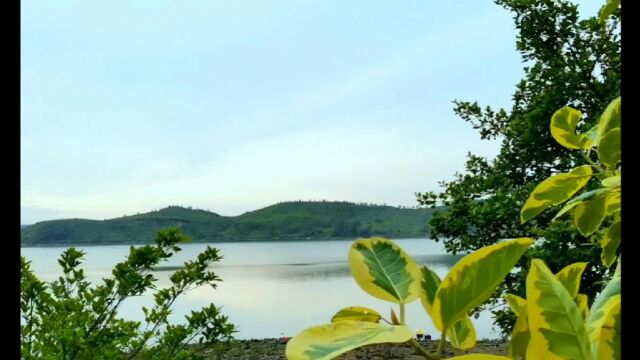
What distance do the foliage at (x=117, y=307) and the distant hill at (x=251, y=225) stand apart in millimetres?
5287

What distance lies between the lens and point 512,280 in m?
4.20

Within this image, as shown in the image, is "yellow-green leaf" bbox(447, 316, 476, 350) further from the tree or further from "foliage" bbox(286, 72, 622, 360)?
the tree

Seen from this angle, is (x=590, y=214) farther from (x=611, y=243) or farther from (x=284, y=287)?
(x=284, y=287)

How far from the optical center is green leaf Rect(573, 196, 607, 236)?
53cm

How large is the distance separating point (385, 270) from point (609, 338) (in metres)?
0.14

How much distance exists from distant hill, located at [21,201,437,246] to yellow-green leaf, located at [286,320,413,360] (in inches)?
279

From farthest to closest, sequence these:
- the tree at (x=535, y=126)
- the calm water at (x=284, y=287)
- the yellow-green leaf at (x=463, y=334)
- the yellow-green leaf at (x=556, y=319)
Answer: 1. the calm water at (x=284, y=287)
2. the tree at (x=535, y=126)
3. the yellow-green leaf at (x=463, y=334)
4. the yellow-green leaf at (x=556, y=319)

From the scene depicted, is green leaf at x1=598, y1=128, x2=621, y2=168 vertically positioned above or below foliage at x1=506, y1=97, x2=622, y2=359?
above

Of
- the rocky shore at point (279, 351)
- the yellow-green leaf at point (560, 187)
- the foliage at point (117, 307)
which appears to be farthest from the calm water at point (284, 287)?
the yellow-green leaf at point (560, 187)

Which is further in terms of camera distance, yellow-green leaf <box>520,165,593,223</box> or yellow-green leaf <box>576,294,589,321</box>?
yellow-green leaf <box>520,165,593,223</box>

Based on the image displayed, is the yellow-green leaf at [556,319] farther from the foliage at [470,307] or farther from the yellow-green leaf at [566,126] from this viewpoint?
the yellow-green leaf at [566,126]

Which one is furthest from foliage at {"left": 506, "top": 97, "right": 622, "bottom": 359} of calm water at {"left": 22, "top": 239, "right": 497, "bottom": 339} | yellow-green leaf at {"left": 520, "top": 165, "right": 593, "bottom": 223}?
calm water at {"left": 22, "top": 239, "right": 497, "bottom": 339}

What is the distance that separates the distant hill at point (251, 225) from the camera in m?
9.12
